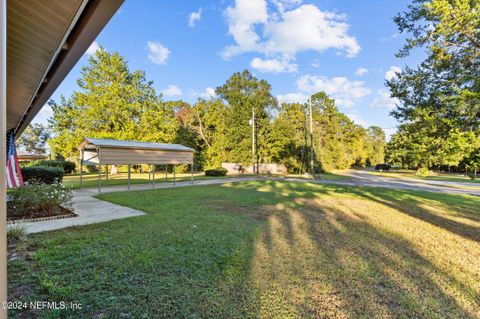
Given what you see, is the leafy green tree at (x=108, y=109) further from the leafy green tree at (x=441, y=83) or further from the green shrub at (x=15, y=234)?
the leafy green tree at (x=441, y=83)

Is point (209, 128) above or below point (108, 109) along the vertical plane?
below

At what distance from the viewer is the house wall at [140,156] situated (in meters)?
9.99

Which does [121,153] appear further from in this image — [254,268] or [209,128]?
[209,128]

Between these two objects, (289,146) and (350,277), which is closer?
(350,277)

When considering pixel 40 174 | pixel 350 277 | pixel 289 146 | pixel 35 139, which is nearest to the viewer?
pixel 350 277

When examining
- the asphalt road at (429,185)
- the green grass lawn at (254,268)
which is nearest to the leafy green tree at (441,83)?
the green grass lawn at (254,268)

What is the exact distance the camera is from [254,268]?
2.98m

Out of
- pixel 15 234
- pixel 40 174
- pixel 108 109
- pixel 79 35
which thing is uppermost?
pixel 108 109

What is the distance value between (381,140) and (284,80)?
1647 inches

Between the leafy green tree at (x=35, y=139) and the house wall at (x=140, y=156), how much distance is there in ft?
138

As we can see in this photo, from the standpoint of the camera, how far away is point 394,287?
2551 mm

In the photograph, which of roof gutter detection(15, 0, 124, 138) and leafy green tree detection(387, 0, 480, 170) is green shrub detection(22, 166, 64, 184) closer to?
roof gutter detection(15, 0, 124, 138)

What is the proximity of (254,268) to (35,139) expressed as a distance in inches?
2164

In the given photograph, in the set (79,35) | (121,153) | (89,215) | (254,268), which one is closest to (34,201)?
(89,215)
